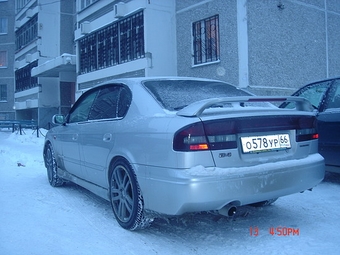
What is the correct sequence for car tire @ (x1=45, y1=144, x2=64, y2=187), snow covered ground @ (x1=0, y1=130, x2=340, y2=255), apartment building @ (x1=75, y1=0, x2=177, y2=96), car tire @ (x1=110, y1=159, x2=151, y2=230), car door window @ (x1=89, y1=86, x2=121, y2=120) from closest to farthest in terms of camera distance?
snow covered ground @ (x1=0, y1=130, x2=340, y2=255) < car tire @ (x1=110, y1=159, x2=151, y2=230) < car door window @ (x1=89, y1=86, x2=121, y2=120) < car tire @ (x1=45, y1=144, x2=64, y2=187) < apartment building @ (x1=75, y1=0, x2=177, y2=96)

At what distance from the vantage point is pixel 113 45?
1434 cm

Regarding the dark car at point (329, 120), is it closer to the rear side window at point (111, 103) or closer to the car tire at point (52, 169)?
the rear side window at point (111, 103)

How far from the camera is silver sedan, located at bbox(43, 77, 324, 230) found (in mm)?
2740

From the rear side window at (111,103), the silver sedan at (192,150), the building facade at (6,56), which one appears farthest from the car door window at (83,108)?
the building facade at (6,56)

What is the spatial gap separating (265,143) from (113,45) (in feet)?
40.2

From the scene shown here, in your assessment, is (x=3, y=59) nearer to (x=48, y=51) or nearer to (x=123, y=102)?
(x=48, y=51)

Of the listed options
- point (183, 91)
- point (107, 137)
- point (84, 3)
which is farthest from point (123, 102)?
point (84, 3)

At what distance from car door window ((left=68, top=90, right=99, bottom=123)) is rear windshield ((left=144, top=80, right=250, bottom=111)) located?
1.16 m

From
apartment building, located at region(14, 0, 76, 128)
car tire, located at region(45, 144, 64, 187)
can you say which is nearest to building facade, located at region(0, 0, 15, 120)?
apartment building, located at region(14, 0, 76, 128)

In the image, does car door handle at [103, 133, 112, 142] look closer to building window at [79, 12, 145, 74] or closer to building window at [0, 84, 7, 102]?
building window at [79, 12, 145, 74]

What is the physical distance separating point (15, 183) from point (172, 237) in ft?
11.8

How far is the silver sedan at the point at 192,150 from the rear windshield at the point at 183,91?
11 millimetres

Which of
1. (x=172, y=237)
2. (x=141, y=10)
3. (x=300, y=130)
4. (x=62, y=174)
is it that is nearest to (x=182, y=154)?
(x=172, y=237)

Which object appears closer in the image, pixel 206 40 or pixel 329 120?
pixel 329 120
